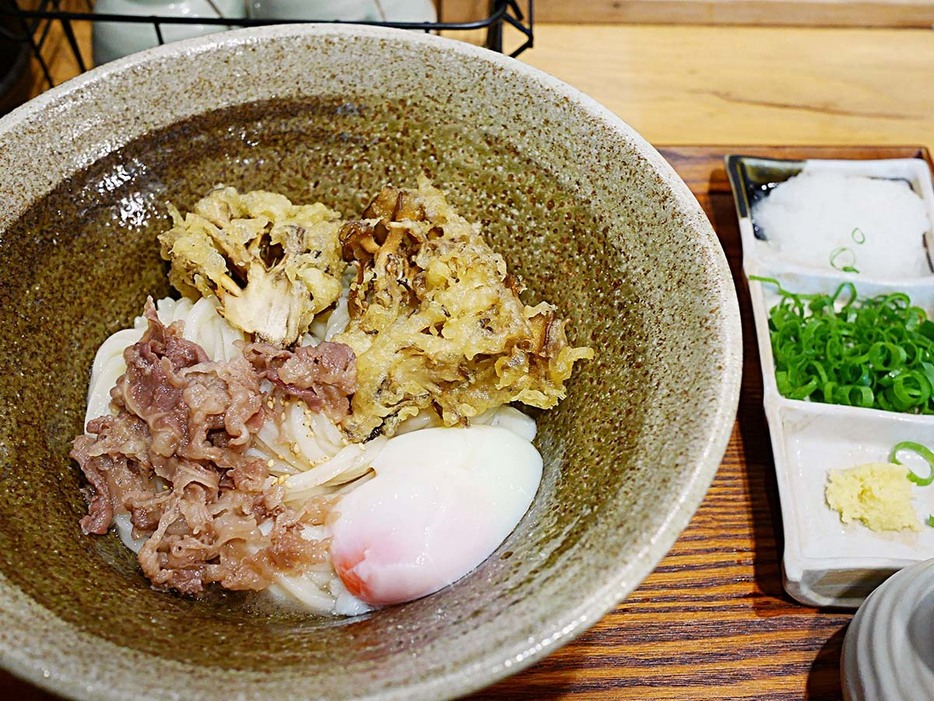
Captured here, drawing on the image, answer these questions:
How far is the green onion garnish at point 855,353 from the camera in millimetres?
2191

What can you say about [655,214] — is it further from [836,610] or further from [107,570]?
[107,570]


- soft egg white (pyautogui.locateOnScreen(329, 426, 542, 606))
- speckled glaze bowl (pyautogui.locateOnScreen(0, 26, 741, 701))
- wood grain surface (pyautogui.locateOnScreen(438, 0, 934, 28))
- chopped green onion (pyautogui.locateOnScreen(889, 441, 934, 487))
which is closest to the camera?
speckled glaze bowl (pyautogui.locateOnScreen(0, 26, 741, 701))

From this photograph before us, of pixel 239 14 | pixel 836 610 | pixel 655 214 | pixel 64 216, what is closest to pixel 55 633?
A: pixel 64 216

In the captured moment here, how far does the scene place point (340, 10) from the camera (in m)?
2.32

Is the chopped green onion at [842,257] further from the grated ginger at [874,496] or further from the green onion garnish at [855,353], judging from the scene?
the grated ginger at [874,496]

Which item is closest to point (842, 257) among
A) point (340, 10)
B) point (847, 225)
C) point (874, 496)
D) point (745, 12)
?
point (847, 225)

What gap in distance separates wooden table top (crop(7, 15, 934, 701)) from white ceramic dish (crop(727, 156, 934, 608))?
7cm

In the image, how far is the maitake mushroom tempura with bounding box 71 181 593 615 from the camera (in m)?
1.46

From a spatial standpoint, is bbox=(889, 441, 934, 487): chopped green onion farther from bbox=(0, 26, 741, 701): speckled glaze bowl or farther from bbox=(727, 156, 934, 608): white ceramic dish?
bbox=(0, 26, 741, 701): speckled glaze bowl

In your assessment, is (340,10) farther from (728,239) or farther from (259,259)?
(728,239)

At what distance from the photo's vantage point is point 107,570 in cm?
143

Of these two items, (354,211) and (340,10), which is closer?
(354,211)

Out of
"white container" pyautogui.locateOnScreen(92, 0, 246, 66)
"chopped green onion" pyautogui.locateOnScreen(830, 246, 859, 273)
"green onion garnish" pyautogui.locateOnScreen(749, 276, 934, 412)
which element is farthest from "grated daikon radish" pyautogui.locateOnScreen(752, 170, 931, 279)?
"white container" pyautogui.locateOnScreen(92, 0, 246, 66)

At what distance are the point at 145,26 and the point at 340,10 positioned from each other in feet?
1.97
